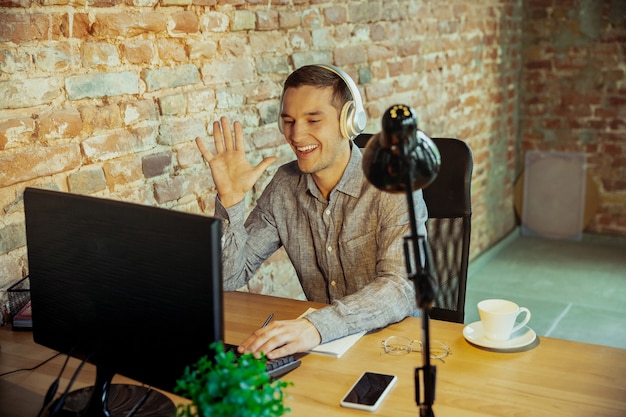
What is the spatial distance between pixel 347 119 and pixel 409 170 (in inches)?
38.0

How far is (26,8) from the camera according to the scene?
6.18 feet

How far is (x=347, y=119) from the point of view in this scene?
6.91 feet

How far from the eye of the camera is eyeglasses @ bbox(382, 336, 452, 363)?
1631mm

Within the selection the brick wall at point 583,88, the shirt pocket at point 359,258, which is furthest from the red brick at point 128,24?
the brick wall at point 583,88

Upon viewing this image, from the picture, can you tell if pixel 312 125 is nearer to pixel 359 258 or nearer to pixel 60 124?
pixel 359 258

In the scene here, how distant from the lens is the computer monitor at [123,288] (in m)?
1.14

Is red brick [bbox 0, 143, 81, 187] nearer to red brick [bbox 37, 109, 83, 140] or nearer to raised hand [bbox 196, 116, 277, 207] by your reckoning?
red brick [bbox 37, 109, 83, 140]

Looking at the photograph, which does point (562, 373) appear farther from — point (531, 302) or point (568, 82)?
point (568, 82)

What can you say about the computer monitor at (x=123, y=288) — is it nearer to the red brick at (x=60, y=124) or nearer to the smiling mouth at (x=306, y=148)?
the red brick at (x=60, y=124)

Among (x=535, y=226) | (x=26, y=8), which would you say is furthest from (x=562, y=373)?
(x=535, y=226)

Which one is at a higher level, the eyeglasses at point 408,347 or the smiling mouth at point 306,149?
the smiling mouth at point 306,149

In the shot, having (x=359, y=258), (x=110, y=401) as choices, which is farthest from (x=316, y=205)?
(x=110, y=401)

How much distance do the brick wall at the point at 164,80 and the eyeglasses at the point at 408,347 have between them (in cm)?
96

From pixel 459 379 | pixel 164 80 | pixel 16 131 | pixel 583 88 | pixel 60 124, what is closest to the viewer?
pixel 459 379
